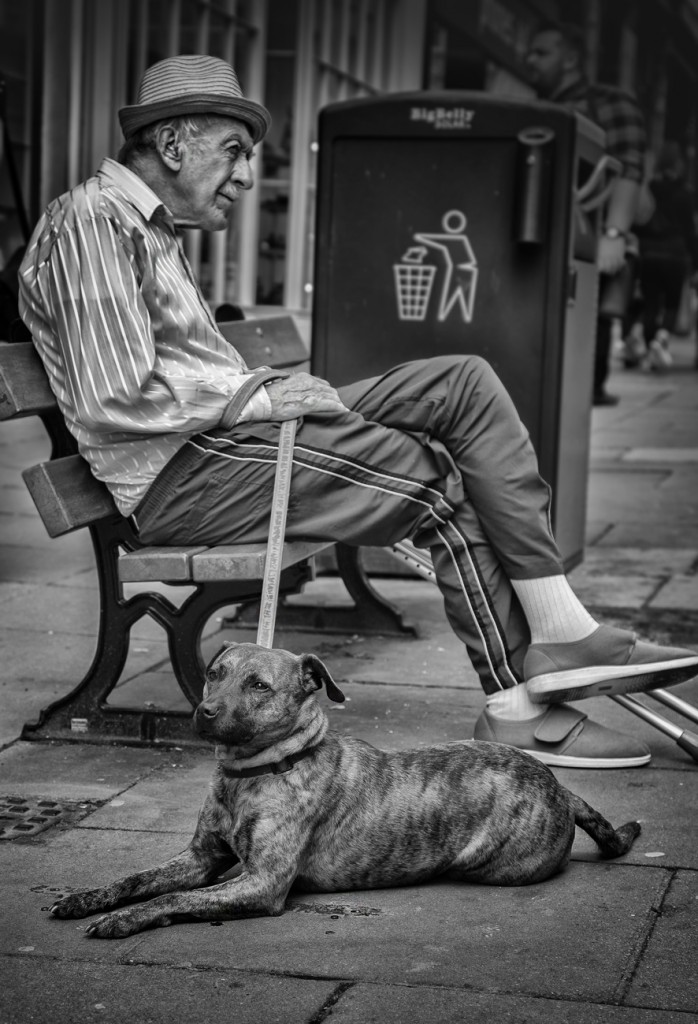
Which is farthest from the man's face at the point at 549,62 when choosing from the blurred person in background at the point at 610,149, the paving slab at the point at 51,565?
the paving slab at the point at 51,565

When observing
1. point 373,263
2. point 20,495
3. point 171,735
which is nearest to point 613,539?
point 373,263

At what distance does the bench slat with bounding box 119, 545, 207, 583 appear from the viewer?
13.3 ft

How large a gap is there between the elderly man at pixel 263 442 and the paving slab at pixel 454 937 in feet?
2.58

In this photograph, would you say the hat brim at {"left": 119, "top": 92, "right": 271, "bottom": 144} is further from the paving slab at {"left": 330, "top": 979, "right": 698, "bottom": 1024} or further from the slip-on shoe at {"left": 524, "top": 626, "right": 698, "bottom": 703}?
the paving slab at {"left": 330, "top": 979, "right": 698, "bottom": 1024}

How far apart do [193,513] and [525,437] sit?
0.87 m

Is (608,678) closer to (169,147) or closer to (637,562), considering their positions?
(169,147)

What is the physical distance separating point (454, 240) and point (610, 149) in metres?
7.00

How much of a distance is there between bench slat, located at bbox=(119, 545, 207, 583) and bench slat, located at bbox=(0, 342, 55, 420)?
0.45m

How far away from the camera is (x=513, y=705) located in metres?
4.11

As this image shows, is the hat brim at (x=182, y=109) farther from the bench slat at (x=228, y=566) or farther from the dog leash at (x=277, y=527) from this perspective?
the bench slat at (x=228, y=566)

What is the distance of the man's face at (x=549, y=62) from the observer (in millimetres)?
13578

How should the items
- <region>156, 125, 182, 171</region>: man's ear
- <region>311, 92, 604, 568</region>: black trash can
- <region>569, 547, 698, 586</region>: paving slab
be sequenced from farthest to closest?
<region>569, 547, 698, 586</region>: paving slab → <region>311, 92, 604, 568</region>: black trash can → <region>156, 125, 182, 171</region>: man's ear

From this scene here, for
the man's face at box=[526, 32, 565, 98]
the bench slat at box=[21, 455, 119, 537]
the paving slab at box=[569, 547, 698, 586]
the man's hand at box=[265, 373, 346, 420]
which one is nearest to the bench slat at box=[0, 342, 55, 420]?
the bench slat at box=[21, 455, 119, 537]

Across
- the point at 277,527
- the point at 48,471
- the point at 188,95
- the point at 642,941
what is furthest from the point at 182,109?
the point at 642,941
